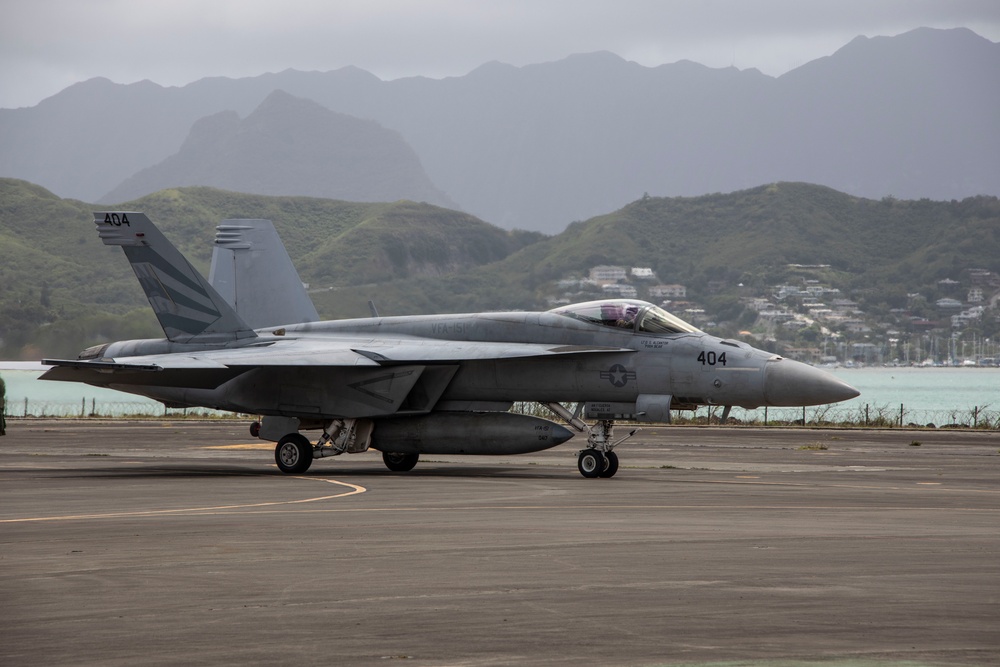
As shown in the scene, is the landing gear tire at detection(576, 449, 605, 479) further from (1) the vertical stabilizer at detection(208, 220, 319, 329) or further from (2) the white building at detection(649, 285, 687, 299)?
(2) the white building at detection(649, 285, 687, 299)

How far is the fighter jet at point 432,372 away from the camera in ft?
66.0

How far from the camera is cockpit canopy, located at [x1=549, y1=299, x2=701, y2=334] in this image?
20656 mm

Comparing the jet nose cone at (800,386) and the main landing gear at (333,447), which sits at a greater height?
the jet nose cone at (800,386)

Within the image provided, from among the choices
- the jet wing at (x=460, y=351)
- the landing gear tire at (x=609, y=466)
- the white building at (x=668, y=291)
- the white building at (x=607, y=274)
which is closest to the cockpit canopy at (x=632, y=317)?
the jet wing at (x=460, y=351)

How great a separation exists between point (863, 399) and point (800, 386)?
10860 centimetres

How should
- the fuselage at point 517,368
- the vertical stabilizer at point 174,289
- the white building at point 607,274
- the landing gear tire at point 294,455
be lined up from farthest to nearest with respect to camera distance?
1. the white building at point 607,274
2. the vertical stabilizer at point 174,289
3. the landing gear tire at point 294,455
4. the fuselage at point 517,368

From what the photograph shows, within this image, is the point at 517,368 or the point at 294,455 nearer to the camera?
the point at 517,368

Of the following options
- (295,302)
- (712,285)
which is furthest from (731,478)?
(712,285)

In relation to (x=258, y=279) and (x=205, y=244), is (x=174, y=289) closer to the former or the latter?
(x=258, y=279)

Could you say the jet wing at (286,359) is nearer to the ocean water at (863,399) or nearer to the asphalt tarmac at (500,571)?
the asphalt tarmac at (500,571)

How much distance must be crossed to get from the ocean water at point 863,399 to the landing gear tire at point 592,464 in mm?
13101

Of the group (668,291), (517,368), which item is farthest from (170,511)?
(668,291)

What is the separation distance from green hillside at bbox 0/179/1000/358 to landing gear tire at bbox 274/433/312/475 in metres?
80.6

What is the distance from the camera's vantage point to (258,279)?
1080 inches
